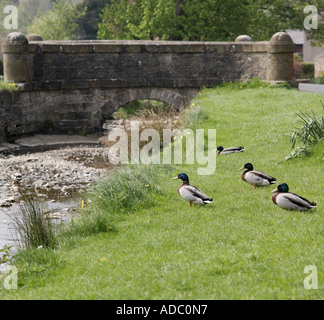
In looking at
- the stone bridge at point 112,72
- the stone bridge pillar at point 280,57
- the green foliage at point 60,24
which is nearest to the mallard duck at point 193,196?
the stone bridge at point 112,72

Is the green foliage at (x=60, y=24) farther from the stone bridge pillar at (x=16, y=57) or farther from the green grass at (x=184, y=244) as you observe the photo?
the green grass at (x=184, y=244)

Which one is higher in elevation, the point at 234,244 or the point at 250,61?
the point at 250,61

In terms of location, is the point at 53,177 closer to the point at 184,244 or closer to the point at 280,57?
the point at 184,244

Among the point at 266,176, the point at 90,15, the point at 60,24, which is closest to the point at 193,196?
the point at 266,176

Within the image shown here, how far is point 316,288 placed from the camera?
4.68 meters

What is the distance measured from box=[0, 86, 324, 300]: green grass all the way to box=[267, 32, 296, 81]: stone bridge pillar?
32.6ft

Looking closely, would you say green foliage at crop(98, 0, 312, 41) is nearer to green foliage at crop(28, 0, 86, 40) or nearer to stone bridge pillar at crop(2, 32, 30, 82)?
stone bridge pillar at crop(2, 32, 30, 82)

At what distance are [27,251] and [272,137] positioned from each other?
22.2ft

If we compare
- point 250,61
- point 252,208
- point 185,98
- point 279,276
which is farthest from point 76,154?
point 279,276

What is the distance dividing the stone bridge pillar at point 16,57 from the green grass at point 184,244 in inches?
422

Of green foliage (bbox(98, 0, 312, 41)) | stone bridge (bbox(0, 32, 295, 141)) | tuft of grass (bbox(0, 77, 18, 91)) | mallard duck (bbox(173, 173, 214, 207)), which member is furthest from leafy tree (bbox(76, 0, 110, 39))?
mallard duck (bbox(173, 173, 214, 207))

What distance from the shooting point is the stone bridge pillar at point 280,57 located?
18938 millimetres
